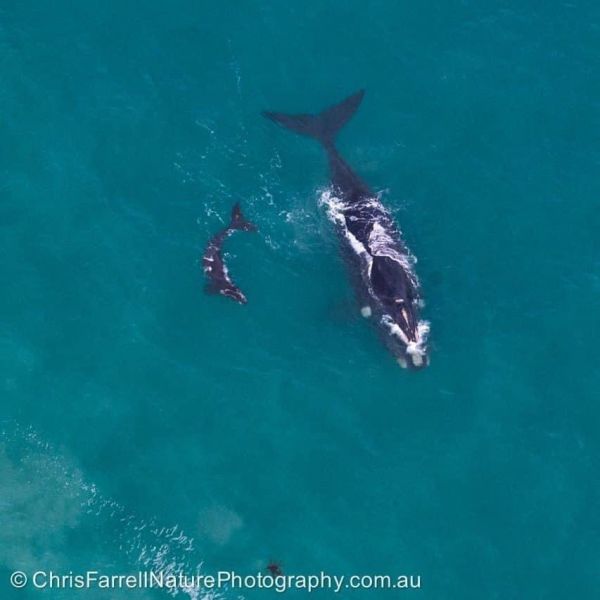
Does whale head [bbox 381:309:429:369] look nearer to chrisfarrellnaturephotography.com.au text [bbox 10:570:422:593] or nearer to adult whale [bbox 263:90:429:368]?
adult whale [bbox 263:90:429:368]

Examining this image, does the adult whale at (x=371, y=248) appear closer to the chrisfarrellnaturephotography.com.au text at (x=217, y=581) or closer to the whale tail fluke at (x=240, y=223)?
the whale tail fluke at (x=240, y=223)

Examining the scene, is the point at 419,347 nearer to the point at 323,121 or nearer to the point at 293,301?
the point at 293,301

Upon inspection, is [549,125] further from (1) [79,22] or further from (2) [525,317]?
(1) [79,22]

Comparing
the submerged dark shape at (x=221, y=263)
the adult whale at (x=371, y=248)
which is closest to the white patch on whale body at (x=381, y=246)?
the adult whale at (x=371, y=248)

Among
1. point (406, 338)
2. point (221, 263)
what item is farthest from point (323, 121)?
point (406, 338)

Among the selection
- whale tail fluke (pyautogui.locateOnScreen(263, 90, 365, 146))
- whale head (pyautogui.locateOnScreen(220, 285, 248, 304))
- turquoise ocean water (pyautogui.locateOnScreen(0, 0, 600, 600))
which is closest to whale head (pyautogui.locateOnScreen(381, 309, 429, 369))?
turquoise ocean water (pyautogui.locateOnScreen(0, 0, 600, 600))

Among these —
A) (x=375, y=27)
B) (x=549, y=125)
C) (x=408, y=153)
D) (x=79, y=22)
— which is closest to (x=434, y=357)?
(x=408, y=153)
